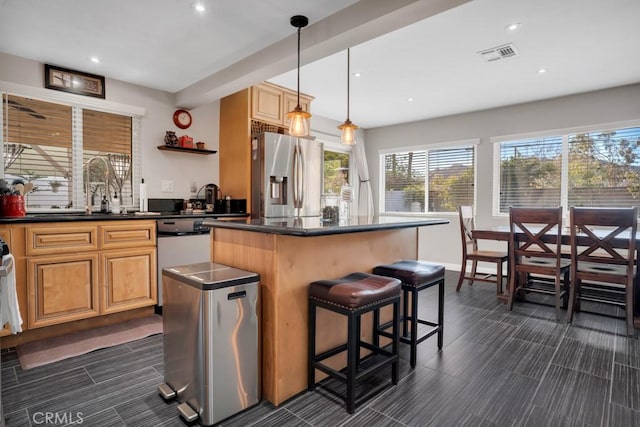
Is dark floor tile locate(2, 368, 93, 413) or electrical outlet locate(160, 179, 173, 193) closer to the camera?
dark floor tile locate(2, 368, 93, 413)

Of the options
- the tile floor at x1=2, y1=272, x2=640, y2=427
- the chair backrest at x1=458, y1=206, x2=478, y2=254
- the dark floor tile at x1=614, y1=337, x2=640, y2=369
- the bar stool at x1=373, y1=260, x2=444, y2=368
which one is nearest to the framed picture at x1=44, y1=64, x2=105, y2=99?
the tile floor at x1=2, y1=272, x2=640, y2=427

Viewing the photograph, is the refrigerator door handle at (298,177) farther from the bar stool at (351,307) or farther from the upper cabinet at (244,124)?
the bar stool at (351,307)

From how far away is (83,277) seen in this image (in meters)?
2.83

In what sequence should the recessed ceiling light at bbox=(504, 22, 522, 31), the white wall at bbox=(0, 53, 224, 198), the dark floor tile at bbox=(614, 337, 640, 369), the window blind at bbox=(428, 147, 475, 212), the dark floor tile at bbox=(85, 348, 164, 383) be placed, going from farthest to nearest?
the window blind at bbox=(428, 147, 475, 212), the white wall at bbox=(0, 53, 224, 198), the recessed ceiling light at bbox=(504, 22, 522, 31), the dark floor tile at bbox=(614, 337, 640, 369), the dark floor tile at bbox=(85, 348, 164, 383)

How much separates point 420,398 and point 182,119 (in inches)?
150

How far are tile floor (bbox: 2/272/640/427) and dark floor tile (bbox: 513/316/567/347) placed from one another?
18mm

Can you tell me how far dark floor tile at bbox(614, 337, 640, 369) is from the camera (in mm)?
2287

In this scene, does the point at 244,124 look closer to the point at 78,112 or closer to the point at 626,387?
the point at 78,112

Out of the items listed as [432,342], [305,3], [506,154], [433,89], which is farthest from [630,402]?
[506,154]

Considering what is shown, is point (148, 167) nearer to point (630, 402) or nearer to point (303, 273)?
point (303, 273)

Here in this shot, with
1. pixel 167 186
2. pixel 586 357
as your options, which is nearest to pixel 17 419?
pixel 167 186

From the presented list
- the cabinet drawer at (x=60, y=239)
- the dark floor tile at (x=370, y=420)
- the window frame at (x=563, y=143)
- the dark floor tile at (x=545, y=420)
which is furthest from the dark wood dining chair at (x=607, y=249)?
the cabinet drawer at (x=60, y=239)

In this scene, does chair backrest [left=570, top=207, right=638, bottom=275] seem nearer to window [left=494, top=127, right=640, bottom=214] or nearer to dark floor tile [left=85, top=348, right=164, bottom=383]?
window [left=494, top=127, right=640, bottom=214]

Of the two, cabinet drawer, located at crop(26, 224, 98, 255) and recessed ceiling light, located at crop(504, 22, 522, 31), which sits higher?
recessed ceiling light, located at crop(504, 22, 522, 31)
